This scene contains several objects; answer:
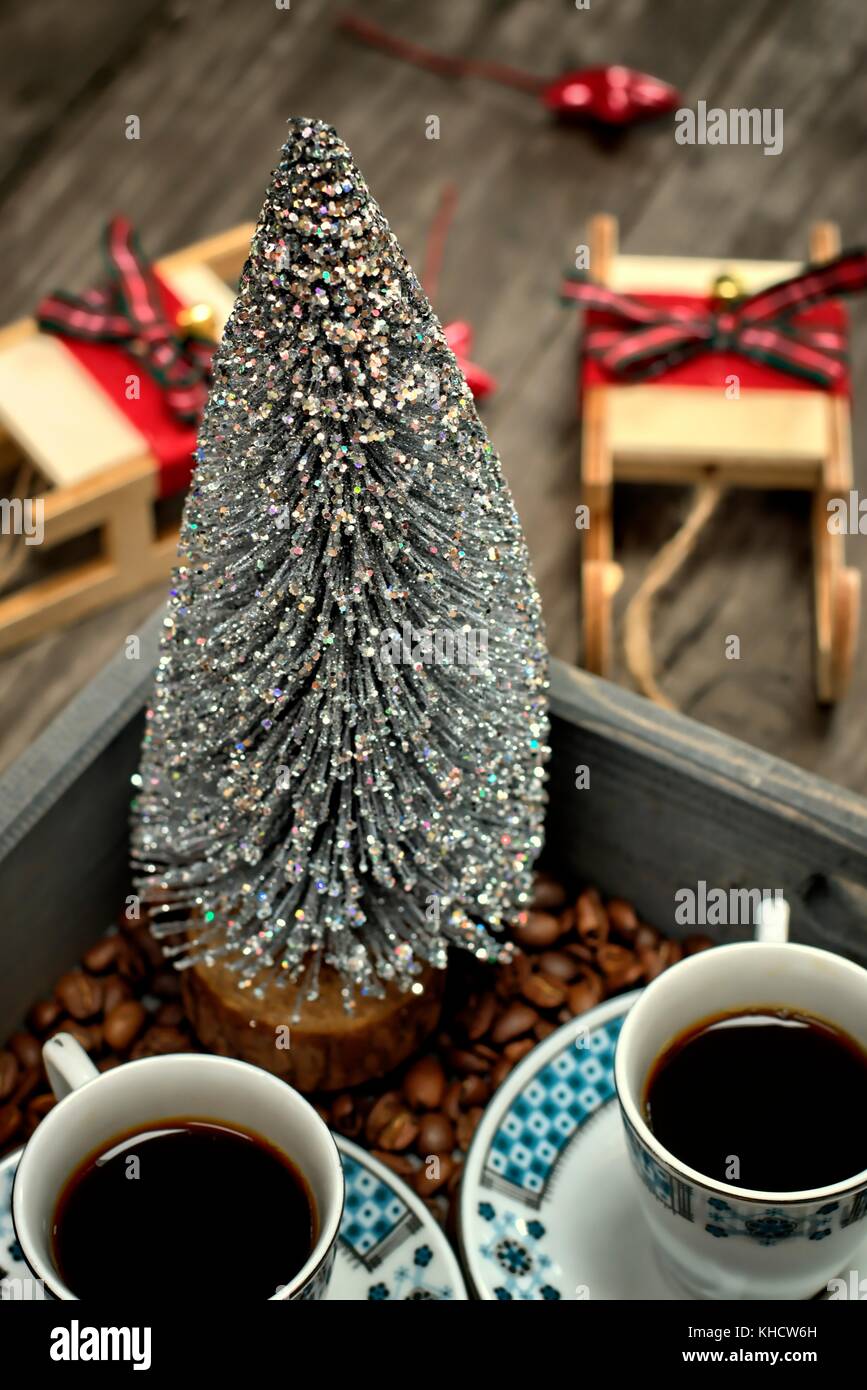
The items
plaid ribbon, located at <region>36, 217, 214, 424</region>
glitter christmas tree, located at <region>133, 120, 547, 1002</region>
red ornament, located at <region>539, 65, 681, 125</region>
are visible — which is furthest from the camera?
red ornament, located at <region>539, 65, 681, 125</region>

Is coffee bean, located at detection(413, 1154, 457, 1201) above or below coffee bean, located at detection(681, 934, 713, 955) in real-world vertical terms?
below

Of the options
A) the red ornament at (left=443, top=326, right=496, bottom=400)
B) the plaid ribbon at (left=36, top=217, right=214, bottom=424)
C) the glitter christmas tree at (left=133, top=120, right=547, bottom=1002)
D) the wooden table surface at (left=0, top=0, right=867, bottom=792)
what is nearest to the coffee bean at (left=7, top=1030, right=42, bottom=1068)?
the glitter christmas tree at (left=133, top=120, right=547, bottom=1002)

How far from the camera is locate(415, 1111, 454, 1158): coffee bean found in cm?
98

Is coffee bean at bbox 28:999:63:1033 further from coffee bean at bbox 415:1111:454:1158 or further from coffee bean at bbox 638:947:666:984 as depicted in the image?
coffee bean at bbox 638:947:666:984

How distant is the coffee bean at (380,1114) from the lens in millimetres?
983

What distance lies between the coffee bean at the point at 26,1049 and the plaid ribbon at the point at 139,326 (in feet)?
1.83

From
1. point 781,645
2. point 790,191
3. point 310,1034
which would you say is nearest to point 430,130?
point 790,191

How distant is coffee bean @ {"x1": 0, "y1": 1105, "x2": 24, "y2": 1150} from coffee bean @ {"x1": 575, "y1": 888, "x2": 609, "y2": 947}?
1.01 ft

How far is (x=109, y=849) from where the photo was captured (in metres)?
1.01

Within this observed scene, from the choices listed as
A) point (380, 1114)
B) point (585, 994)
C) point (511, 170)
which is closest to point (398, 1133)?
point (380, 1114)

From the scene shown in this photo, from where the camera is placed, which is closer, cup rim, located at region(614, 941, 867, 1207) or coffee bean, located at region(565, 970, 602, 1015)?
cup rim, located at region(614, 941, 867, 1207)

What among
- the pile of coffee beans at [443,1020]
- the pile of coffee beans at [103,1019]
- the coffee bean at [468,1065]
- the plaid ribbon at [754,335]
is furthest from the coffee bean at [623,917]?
the plaid ribbon at [754,335]

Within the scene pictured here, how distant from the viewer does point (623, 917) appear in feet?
3.43
